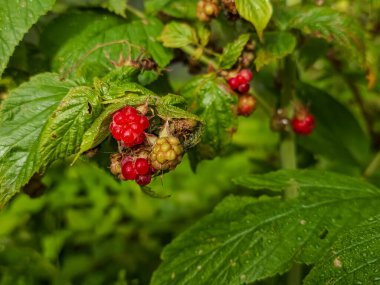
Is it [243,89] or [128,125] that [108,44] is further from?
[128,125]

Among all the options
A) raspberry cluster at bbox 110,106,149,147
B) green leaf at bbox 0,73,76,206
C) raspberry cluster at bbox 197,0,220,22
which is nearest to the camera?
raspberry cluster at bbox 110,106,149,147

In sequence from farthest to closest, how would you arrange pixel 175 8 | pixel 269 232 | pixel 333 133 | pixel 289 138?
pixel 333 133, pixel 289 138, pixel 175 8, pixel 269 232

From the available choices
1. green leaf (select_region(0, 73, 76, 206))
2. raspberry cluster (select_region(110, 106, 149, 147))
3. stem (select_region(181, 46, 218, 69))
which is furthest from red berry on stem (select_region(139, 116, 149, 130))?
stem (select_region(181, 46, 218, 69))

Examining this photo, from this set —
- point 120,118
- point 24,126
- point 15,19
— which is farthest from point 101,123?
point 15,19

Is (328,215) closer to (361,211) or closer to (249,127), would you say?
(361,211)

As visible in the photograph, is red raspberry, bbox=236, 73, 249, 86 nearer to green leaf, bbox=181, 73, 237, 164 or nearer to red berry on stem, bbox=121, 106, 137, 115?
green leaf, bbox=181, 73, 237, 164

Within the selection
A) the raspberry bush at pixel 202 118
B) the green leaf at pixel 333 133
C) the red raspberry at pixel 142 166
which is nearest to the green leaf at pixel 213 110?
the raspberry bush at pixel 202 118
